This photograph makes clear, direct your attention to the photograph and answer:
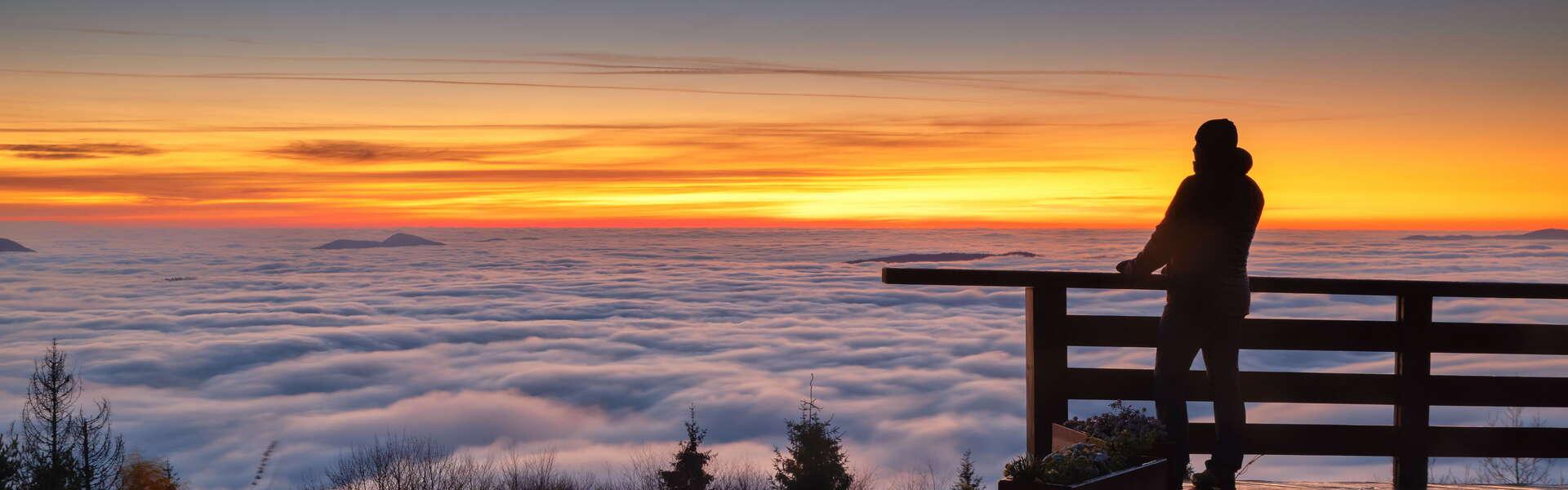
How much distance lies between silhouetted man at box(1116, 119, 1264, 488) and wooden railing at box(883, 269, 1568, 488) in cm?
21

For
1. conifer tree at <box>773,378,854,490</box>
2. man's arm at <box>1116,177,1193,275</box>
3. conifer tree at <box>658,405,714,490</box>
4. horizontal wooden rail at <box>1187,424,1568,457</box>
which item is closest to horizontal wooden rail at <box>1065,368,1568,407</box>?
horizontal wooden rail at <box>1187,424,1568,457</box>

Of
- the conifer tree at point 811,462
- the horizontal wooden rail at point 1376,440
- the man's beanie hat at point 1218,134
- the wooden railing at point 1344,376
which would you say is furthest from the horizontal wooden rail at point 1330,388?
the conifer tree at point 811,462

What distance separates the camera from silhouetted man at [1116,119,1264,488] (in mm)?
3391

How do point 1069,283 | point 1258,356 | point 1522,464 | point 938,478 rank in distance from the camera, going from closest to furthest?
point 1069,283 < point 1522,464 < point 938,478 < point 1258,356

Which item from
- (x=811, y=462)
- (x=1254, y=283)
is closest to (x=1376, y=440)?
(x=1254, y=283)

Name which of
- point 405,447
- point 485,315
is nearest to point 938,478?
point 405,447

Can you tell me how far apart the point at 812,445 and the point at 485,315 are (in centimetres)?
14323

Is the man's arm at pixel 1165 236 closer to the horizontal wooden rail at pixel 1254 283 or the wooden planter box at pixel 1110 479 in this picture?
the horizontal wooden rail at pixel 1254 283

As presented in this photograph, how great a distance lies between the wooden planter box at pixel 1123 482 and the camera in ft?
9.61

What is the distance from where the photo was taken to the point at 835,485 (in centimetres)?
2322

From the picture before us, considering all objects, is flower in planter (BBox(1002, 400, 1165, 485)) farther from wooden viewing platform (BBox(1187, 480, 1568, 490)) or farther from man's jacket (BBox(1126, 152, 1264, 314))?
wooden viewing platform (BBox(1187, 480, 1568, 490))

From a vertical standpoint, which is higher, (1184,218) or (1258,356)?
(1184,218)

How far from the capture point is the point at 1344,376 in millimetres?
4059

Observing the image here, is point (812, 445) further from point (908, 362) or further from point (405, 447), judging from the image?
point (908, 362)
